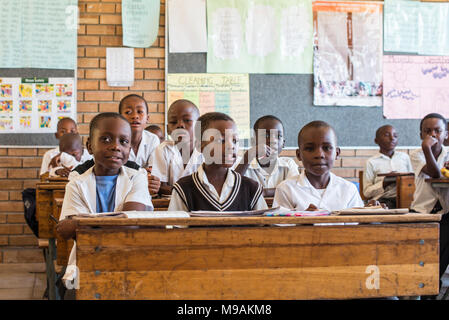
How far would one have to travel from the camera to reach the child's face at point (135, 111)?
3.76 metres

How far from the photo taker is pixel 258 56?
5422 mm

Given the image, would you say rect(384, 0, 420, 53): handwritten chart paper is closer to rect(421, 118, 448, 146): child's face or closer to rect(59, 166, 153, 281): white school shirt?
rect(421, 118, 448, 146): child's face

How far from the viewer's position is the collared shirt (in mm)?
3242

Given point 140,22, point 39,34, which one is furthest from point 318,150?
point 39,34

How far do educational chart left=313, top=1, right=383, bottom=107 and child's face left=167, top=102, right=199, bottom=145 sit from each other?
223 cm

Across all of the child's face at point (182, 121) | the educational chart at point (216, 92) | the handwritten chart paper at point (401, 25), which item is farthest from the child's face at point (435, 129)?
the child's face at point (182, 121)

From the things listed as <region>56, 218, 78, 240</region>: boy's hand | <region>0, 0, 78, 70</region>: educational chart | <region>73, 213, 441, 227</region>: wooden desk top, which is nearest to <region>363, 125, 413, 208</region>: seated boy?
<region>0, 0, 78, 70</region>: educational chart

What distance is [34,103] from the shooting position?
522 cm

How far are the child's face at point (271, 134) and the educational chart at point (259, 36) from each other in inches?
72.5

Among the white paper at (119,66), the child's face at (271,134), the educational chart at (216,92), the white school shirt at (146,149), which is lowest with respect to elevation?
the white school shirt at (146,149)

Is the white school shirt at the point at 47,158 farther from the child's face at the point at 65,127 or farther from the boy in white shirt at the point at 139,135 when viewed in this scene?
the boy in white shirt at the point at 139,135

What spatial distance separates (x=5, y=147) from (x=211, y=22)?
7.14 ft
